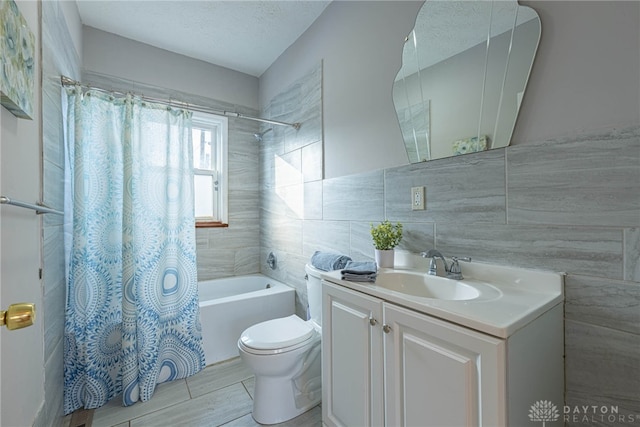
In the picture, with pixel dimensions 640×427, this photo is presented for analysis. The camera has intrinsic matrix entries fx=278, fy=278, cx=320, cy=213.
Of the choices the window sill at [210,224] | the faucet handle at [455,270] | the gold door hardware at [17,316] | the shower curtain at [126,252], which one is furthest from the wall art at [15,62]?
the window sill at [210,224]

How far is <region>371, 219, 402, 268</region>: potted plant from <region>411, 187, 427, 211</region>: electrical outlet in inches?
4.9

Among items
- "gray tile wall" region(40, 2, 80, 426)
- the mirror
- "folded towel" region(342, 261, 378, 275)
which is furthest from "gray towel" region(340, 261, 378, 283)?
"gray tile wall" region(40, 2, 80, 426)

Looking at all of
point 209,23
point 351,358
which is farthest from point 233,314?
point 209,23

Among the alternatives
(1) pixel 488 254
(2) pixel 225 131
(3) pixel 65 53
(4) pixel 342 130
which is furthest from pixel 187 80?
(1) pixel 488 254

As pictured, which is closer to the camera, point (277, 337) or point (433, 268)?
point (433, 268)

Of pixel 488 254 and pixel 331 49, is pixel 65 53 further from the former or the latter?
pixel 488 254

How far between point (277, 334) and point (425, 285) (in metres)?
0.86

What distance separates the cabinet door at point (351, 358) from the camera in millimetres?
1088

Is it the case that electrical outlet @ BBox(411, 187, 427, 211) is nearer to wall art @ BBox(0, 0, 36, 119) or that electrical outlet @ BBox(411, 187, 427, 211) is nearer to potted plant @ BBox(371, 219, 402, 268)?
potted plant @ BBox(371, 219, 402, 268)

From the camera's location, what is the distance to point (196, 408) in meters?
1.64

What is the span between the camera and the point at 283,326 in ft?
5.53

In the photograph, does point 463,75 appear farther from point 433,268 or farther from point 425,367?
point 425,367

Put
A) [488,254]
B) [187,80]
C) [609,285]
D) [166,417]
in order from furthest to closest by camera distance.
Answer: [187,80] → [166,417] → [488,254] → [609,285]

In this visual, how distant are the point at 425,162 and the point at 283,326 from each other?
1241 millimetres
